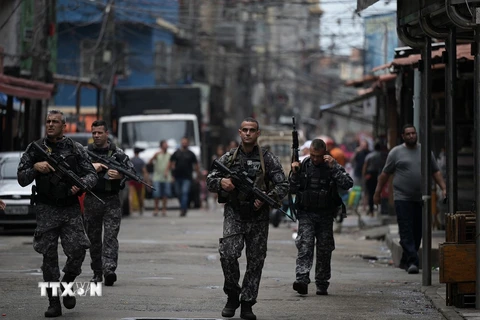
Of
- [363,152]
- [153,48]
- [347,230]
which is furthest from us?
[153,48]

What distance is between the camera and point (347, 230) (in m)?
27.0

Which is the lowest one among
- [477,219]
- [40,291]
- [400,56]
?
[40,291]

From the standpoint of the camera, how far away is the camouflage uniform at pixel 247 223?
11.3 metres

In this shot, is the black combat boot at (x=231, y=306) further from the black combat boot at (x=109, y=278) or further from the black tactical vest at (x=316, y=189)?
the black combat boot at (x=109, y=278)

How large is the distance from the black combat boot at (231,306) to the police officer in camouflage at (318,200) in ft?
8.22

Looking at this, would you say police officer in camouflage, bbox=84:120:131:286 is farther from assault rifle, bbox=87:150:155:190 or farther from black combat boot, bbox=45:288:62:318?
black combat boot, bbox=45:288:62:318

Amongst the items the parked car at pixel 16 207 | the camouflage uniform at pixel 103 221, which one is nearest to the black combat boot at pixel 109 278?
the camouflage uniform at pixel 103 221

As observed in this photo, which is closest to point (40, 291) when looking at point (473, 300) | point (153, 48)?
point (473, 300)

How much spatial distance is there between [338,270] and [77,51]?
39.3 metres

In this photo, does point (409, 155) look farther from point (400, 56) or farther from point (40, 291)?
point (40, 291)

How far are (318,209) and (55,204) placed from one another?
3.68 m

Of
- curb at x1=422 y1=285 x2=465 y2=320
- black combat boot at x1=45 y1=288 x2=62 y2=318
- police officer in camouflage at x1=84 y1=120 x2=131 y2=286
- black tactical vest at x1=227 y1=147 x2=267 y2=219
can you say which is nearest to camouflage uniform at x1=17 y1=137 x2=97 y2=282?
black combat boot at x1=45 y1=288 x2=62 y2=318

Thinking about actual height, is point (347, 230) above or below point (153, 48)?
below

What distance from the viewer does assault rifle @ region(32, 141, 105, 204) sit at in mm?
11148
